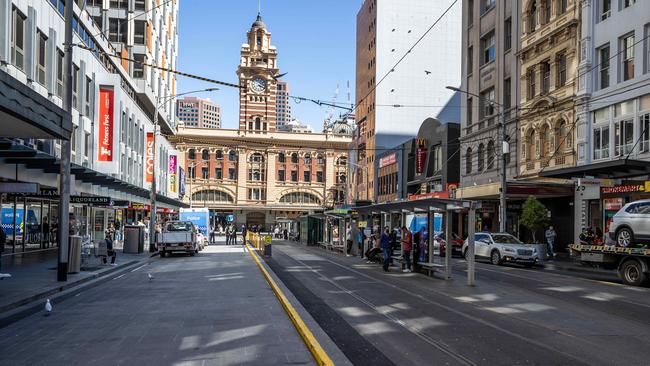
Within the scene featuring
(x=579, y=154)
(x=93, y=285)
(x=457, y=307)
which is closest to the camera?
(x=457, y=307)

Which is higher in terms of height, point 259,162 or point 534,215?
point 259,162

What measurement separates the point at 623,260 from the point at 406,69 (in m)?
68.1

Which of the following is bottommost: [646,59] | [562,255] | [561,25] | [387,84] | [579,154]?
[562,255]

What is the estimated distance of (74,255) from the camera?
19922 millimetres

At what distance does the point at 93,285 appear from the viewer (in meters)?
18.0

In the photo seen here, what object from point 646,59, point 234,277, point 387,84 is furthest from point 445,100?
point 234,277

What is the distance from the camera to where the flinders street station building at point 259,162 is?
105562 mm

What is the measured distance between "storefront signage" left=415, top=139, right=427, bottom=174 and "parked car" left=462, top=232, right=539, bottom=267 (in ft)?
90.5

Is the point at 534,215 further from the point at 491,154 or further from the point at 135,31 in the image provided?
the point at 135,31

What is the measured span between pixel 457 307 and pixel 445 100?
7632 cm

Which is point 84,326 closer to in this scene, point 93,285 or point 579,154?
point 93,285

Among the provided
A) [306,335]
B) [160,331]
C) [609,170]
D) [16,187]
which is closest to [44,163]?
[16,187]

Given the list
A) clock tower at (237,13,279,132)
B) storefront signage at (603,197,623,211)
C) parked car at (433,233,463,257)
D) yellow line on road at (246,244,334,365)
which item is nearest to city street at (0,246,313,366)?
yellow line on road at (246,244,334,365)

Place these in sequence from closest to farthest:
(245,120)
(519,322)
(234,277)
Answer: (519,322)
(234,277)
(245,120)
